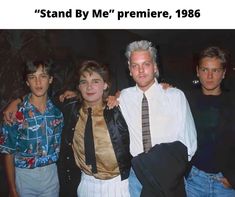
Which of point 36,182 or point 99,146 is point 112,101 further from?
point 36,182

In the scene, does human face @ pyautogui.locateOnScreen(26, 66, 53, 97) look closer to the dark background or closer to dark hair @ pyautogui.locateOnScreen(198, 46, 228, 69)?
the dark background

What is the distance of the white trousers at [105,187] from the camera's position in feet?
4.35

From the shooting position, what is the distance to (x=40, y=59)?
139cm

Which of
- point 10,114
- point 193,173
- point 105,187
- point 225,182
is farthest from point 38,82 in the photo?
point 225,182

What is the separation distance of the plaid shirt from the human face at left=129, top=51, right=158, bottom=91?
1.42ft

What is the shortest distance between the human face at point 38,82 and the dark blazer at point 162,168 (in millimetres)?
492

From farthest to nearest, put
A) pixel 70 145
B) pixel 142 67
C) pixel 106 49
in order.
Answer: pixel 106 49, pixel 70 145, pixel 142 67

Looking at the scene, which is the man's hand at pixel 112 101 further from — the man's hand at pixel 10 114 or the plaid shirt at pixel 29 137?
the man's hand at pixel 10 114

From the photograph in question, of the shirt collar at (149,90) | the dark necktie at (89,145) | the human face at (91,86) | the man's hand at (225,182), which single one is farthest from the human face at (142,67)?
the man's hand at (225,182)

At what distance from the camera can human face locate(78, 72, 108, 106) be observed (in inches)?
51.3

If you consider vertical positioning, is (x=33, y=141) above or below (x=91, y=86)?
below

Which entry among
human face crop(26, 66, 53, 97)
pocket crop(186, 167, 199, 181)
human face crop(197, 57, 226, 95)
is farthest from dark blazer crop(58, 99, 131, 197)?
human face crop(197, 57, 226, 95)

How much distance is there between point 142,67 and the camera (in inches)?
49.6

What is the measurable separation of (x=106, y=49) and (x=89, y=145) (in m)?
0.71
